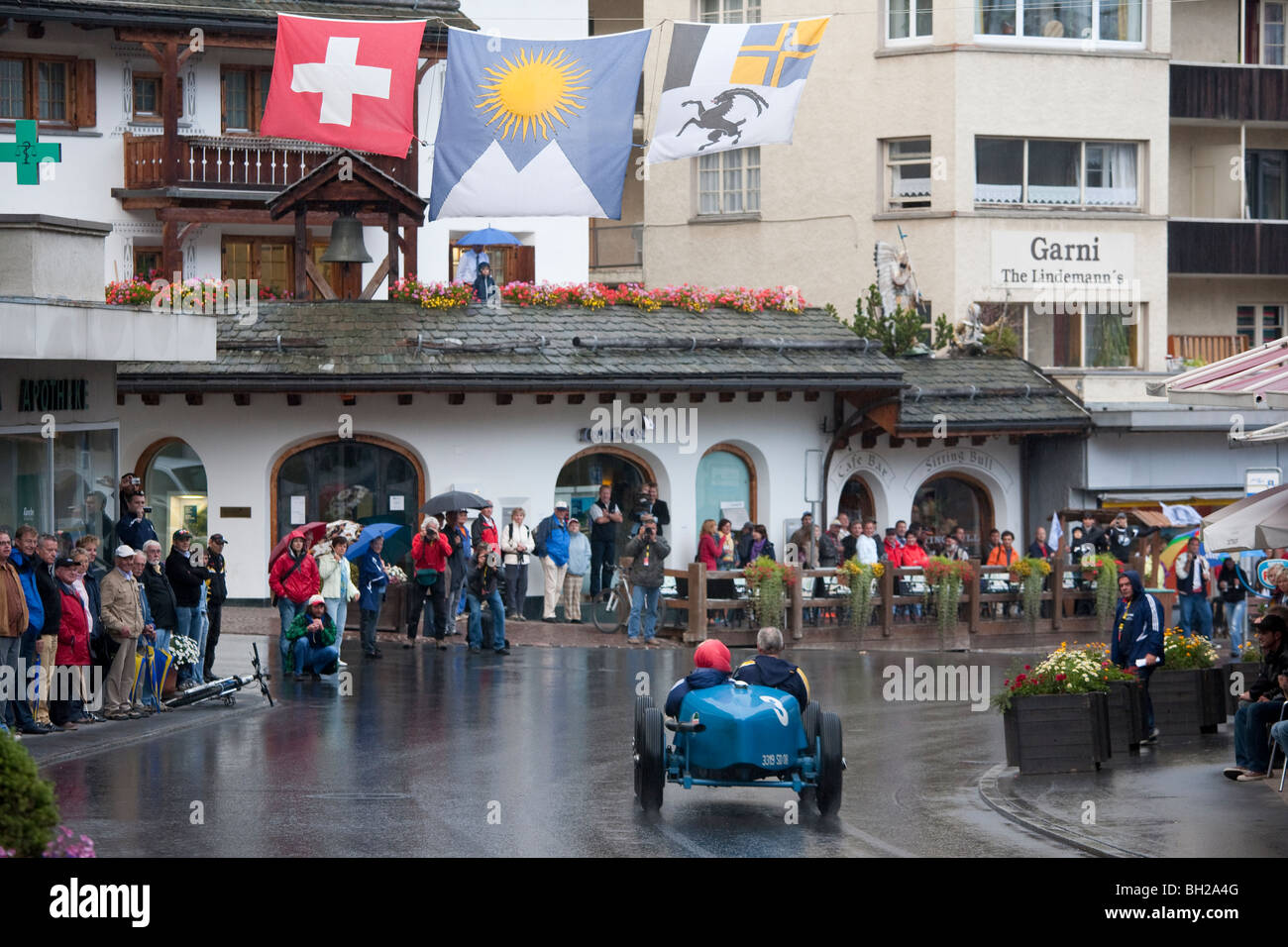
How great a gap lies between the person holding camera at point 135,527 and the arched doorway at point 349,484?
28.9 feet

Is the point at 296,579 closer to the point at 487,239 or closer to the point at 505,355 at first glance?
the point at 505,355

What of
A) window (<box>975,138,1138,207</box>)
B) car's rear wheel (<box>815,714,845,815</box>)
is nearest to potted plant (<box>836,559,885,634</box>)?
window (<box>975,138,1138,207</box>)

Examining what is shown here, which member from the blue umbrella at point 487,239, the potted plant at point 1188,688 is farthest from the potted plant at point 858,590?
the potted plant at point 1188,688

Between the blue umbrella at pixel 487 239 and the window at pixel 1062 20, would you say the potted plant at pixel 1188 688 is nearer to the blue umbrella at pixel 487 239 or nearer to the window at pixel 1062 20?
the blue umbrella at pixel 487 239

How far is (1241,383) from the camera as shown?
16.5 metres

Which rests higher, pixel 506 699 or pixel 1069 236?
pixel 1069 236

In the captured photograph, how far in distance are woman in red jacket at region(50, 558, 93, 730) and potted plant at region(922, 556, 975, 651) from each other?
14727 mm

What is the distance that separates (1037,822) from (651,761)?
2.91m

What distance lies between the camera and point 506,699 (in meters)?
21.2

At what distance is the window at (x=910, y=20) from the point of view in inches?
1469

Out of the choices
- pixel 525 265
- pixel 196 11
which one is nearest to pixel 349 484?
pixel 525 265
